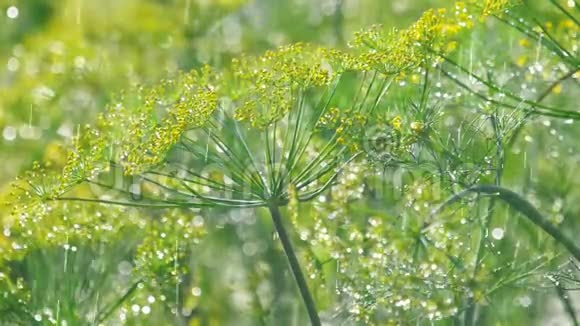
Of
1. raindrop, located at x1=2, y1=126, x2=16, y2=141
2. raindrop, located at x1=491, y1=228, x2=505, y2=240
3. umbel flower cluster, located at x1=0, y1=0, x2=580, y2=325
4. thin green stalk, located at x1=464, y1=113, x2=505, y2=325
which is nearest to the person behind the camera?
umbel flower cluster, located at x1=0, y1=0, x2=580, y2=325

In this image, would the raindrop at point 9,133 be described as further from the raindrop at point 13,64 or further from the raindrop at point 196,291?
the raindrop at point 196,291

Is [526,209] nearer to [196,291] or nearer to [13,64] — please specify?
[196,291]

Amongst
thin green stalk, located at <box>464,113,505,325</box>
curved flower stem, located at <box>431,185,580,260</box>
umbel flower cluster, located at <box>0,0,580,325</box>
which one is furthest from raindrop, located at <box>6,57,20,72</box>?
curved flower stem, located at <box>431,185,580,260</box>

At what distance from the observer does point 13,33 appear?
9.54 meters

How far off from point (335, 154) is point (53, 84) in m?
4.44

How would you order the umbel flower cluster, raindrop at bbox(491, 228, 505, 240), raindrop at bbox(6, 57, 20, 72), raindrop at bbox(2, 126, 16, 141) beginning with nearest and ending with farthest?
the umbel flower cluster < raindrop at bbox(491, 228, 505, 240) < raindrop at bbox(2, 126, 16, 141) < raindrop at bbox(6, 57, 20, 72)

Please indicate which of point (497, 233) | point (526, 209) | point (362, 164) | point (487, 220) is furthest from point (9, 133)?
point (526, 209)

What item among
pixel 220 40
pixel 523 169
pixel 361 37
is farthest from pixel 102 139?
pixel 220 40

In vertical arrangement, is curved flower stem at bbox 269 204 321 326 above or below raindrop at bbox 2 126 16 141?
below

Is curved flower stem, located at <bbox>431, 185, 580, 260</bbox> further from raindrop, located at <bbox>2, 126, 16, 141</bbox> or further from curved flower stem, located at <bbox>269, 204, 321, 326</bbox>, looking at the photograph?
raindrop, located at <bbox>2, 126, 16, 141</bbox>

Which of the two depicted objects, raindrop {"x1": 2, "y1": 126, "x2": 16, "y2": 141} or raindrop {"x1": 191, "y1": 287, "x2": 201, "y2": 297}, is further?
raindrop {"x1": 2, "y1": 126, "x2": 16, "y2": 141}

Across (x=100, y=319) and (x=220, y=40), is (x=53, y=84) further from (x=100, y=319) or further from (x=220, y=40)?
(x=100, y=319)

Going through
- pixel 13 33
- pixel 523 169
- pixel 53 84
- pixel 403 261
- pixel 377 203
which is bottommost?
pixel 403 261

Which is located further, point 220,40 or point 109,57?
point 109,57
